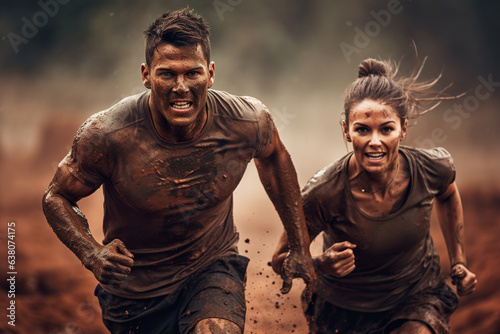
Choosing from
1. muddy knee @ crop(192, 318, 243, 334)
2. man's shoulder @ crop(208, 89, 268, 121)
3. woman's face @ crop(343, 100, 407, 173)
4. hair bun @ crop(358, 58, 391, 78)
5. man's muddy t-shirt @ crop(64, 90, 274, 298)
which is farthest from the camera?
hair bun @ crop(358, 58, 391, 78)

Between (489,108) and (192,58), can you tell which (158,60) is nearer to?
(192,58)

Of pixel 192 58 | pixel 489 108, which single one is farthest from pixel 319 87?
pixel 192 58

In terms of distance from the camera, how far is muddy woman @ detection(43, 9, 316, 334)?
2725 mm

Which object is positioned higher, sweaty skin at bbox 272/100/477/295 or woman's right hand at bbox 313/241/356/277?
sweaty skin at bbox 272/100/477/295

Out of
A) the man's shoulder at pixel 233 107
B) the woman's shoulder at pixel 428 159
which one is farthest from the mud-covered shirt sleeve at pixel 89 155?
the woman's shoulder at pixel 428 159

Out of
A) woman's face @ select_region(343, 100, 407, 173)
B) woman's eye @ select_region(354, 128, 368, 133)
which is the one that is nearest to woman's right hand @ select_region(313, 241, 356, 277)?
woman's face @ select_region(343, 100, 407, 173)

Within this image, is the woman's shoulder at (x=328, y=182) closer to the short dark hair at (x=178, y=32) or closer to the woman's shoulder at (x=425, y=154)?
the woman's shoulder at (x=425, y=154)

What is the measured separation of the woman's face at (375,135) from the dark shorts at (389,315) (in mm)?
630

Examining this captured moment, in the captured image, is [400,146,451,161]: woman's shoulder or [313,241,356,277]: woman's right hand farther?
[400,146,451,161]: woman's shoulder

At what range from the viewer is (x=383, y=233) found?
3088mm

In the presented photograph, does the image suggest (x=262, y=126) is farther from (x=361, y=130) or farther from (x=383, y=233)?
(x=383, y=233)

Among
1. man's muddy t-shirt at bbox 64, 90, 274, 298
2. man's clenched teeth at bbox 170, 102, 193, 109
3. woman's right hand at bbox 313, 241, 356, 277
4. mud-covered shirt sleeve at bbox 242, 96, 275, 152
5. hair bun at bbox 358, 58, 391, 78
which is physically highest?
hair bun at bbox 358, 58, 391, 78

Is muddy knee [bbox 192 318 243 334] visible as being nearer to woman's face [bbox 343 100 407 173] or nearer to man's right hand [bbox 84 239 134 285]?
man's right hand [bbox 84 239 134 285]

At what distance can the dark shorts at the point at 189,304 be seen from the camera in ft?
9.10
